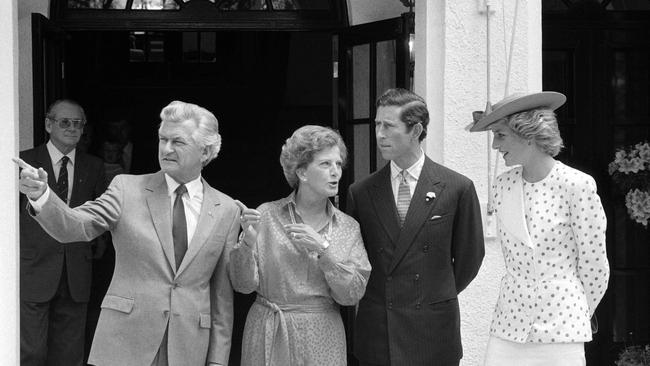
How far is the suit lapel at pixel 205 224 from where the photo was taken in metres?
4.70

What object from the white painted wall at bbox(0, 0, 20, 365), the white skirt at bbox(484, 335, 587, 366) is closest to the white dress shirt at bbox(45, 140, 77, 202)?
the white painted wall at bbox(0, 0, 20, 365)

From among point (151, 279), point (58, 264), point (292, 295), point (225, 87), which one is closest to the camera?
point (151, 279)

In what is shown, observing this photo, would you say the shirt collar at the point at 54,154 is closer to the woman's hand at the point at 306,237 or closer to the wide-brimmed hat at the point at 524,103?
the woman's hand at the point at 306,237

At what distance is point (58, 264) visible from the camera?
7.11 metres

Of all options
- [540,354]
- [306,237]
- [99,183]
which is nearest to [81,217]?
[306,237]

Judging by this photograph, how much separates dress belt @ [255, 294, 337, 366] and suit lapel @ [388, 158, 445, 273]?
457mm

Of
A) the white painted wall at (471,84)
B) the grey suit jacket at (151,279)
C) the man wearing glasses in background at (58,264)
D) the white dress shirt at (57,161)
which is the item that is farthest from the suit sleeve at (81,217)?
the white dress shirt at (57,161)

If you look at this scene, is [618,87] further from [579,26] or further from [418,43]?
[418,43]

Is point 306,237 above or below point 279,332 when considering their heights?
above

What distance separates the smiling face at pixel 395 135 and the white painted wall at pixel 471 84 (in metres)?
1.41

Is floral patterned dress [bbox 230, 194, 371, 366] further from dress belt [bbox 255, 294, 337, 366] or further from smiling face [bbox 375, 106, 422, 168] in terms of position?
smiling face [bbox 375, 106, 422, 168]

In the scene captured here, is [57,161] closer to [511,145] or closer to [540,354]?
[511,145]

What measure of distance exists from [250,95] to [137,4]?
5786mm

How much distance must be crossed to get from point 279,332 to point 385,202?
2.60 ft
